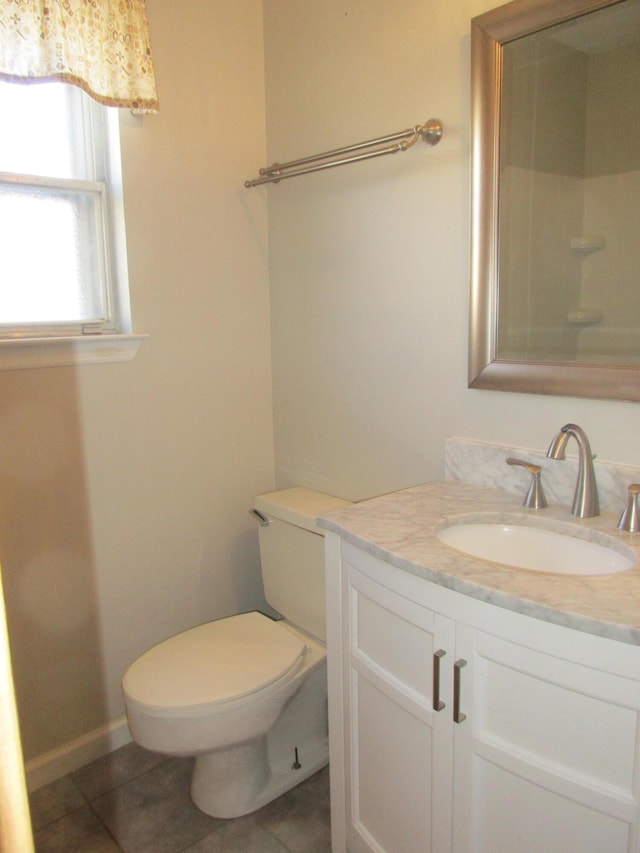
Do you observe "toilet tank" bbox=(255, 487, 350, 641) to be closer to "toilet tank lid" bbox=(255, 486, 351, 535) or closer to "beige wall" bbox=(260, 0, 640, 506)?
"toilet tank lid" bbox=(255, 486, 351, 535)

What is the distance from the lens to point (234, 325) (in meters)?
2.13

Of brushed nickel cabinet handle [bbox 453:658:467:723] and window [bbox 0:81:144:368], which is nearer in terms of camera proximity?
brushed nickel cabinet handle [bbox 453:658:467:723]

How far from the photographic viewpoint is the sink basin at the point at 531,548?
4.07 ft

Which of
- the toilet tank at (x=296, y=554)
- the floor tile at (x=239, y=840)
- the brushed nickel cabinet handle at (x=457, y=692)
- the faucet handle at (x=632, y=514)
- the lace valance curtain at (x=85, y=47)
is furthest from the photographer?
the toilet tank at (x=296, y=554)

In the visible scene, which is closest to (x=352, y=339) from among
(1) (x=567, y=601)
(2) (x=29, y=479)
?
(2) (x=29, y=479)

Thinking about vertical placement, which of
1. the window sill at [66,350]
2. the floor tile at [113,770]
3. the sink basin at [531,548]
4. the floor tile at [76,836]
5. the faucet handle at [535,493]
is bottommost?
the floor tile at [76,836]

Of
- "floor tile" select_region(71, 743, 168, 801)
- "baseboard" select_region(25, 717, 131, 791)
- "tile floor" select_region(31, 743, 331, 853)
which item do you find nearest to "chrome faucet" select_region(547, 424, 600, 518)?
"tile floor" select_region(31, 743, 331, 853)

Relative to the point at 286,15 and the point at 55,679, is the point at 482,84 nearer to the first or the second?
the point at 286,15

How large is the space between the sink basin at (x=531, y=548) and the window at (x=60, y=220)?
1119mm

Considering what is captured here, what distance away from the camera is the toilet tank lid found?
6.03ft

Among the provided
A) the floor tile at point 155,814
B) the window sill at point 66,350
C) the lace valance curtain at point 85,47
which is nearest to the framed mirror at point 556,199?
the lace valance curtain at point 85,47

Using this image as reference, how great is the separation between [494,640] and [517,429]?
24.0 inches

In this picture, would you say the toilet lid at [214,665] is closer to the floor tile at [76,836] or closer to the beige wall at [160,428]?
the beige wall at [160,428]

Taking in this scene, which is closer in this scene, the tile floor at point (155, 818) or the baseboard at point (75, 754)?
the tile floor at point (155, 818)
